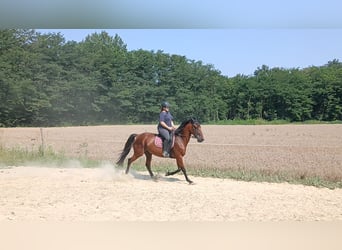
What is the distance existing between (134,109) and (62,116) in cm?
93

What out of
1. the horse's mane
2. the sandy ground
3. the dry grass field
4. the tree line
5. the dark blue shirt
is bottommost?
the sandy ground

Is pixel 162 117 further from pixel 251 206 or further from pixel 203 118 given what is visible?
pixel 251 206

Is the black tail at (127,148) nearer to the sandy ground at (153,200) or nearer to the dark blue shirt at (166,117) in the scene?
the sandy ground at (153,200)

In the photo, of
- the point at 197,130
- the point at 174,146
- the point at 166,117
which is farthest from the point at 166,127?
the point at 197,130

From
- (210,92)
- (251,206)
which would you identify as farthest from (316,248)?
(210,92)

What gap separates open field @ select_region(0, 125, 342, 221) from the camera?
4.36 metres

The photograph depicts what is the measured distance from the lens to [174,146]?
547 centimetres

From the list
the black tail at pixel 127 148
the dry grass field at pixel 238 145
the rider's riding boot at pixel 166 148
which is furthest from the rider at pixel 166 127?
the black tail at pixel 127 148

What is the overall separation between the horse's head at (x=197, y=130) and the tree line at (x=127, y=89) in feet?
0.44

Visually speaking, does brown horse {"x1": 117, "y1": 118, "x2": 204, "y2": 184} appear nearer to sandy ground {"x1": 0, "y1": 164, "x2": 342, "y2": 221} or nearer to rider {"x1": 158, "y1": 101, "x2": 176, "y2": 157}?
rider {"x1": 158, "y1": 101, "x2": 176, "y2": 157}

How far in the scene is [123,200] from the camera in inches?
182

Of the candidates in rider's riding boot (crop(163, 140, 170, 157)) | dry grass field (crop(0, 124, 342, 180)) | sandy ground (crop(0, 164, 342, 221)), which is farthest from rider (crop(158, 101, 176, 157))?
sandy ground (crop(0, 164, 342, 221))

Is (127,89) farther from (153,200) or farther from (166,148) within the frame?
(153,200)

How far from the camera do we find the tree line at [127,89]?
17.1ft
